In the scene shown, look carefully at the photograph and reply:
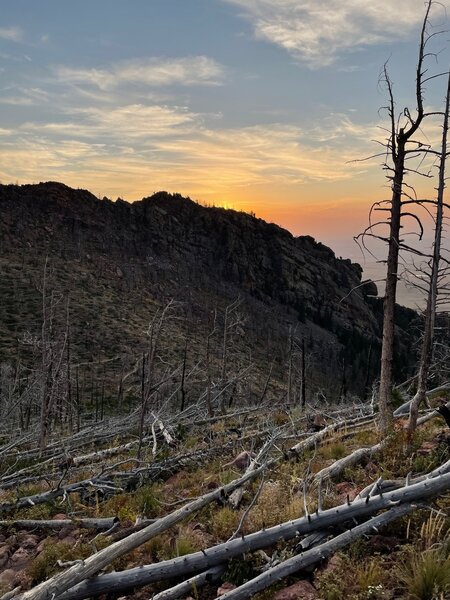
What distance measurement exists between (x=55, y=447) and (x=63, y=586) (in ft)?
37.2

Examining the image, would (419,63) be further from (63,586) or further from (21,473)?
(21,473)

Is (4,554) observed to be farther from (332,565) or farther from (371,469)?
Answer: (371,469)

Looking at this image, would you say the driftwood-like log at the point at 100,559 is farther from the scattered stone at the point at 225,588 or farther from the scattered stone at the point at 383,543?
the scattered stone at the point at 383,543

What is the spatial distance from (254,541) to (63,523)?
356 cm

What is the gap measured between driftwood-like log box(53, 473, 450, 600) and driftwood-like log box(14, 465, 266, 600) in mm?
47

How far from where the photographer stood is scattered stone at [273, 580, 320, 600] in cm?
418

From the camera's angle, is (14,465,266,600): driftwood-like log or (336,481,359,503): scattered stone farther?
(336,481,359,503): scattered stone

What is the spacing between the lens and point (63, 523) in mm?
7000

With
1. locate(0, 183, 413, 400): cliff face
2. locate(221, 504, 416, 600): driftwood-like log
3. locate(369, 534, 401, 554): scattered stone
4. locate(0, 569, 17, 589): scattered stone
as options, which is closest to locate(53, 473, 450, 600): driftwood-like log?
locate(221, 504, 416, 600): driftwood-like log

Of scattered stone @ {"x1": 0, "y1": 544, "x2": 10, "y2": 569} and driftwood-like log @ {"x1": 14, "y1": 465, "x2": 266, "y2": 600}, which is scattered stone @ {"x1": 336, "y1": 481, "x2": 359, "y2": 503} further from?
scattered stone @ {"x1": 0, "y1": 544, "x2": 10, "y2": 569}

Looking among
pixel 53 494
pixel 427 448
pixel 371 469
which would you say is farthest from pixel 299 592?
pixel 53 494

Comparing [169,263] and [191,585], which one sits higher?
[169,263]

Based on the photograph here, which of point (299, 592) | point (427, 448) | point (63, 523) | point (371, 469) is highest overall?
point (427, 448)

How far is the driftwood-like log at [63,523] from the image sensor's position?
6.61 m
